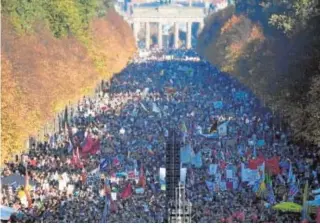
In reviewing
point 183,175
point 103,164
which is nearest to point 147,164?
point 103,164

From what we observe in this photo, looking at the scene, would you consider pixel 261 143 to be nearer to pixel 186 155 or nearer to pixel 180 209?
pixel 186 155

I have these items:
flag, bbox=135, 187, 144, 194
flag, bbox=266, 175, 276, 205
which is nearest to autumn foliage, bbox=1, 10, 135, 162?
flag, bbox=135, 187, 144, 194

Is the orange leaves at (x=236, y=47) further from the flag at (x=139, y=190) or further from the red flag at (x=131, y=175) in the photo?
the flag at (x=139, y=190)

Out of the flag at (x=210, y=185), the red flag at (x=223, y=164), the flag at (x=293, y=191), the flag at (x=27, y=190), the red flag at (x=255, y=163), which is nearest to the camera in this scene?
the flag at (x=27, y=190)

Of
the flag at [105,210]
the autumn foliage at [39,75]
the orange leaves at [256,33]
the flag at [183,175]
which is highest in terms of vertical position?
the orange leaves at [256,33]

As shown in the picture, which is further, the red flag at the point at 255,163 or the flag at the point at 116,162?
the flag at the point at 116,162

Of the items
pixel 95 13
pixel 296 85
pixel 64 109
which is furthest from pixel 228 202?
pixel 95 13

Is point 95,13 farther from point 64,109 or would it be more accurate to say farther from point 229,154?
point 229,154

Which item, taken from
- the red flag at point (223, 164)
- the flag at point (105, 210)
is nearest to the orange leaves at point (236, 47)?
the red flag at point (223, 164)
